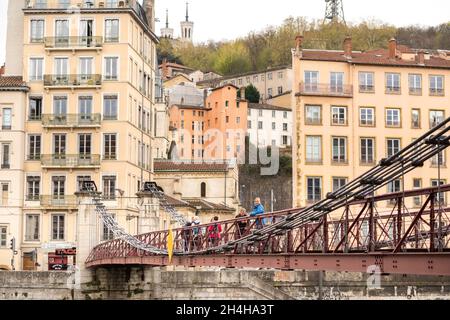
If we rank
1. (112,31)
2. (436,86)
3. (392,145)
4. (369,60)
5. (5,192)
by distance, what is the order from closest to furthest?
(392,145)
(436,86)
(369,60)
(5,192)
(112,31)

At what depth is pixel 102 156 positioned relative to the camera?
72.1 metres

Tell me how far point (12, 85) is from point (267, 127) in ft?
264

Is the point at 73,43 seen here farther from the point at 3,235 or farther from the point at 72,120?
the point at 3,235

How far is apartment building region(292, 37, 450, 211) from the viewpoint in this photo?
65.9 metres

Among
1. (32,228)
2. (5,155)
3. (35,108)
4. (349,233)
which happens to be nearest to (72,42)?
(35,108)

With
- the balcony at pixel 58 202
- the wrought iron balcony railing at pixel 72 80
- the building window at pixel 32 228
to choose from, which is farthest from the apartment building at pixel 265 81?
the building window at pixel 32 228

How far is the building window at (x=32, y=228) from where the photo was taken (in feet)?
231

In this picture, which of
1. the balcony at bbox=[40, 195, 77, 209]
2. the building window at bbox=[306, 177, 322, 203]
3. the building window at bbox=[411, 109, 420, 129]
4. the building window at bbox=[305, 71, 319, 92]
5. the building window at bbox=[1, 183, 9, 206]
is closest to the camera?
the building window at bbox=[306, 177, 322, 203]

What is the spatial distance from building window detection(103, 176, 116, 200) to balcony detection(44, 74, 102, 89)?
6.32 metres

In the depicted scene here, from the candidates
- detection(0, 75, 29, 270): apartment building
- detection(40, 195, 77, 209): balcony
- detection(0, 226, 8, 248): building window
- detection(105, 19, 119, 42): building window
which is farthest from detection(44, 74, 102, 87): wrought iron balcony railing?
detection(0, 226, 8, 248): building window

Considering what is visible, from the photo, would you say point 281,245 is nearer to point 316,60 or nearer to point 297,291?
point 297,291

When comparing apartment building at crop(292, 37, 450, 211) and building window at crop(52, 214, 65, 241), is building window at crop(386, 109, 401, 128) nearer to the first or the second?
apartment building at crop(292, 37, 450, 211)

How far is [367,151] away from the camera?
67000mm
